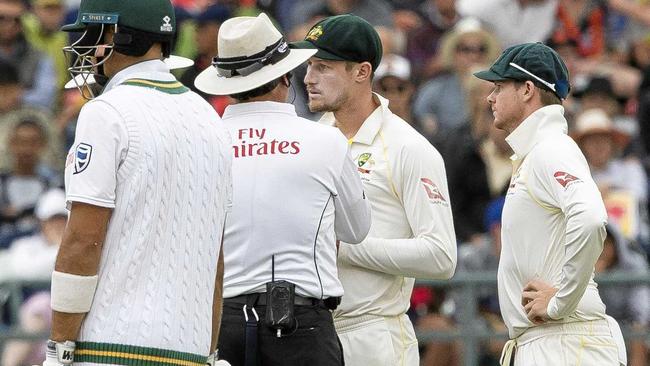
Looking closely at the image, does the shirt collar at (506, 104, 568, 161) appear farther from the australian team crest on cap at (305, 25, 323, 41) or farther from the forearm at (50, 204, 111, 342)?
the forearm at (50, 204, 111, 342)

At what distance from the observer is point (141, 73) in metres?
5.25

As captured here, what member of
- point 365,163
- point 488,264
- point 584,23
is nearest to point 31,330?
point 488,264

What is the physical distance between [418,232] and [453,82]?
19.8 ft

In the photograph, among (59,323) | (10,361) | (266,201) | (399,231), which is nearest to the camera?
(59,323)

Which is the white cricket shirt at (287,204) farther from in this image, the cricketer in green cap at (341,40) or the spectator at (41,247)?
the spectator at (41,247)

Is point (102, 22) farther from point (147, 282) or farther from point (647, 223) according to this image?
point (647, 223)

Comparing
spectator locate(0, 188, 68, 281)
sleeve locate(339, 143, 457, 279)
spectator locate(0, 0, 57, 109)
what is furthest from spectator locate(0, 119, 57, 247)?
sleeve locate(339, 143, 457, 279)

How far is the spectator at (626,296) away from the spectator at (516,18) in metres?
2.94

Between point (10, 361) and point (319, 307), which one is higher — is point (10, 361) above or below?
below

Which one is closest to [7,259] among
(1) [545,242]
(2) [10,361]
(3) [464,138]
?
(2) [10,361]

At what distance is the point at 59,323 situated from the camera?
16.3 feet

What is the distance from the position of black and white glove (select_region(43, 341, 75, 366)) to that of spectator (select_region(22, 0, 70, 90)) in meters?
Result: 8.22

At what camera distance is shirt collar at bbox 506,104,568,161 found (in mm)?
6430

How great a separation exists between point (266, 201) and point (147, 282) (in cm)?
113
